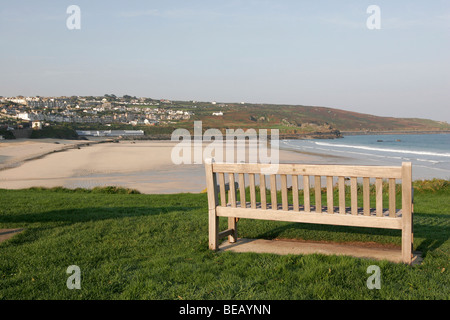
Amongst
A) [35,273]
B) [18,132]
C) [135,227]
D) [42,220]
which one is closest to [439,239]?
[135,227]

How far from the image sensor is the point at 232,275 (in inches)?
156

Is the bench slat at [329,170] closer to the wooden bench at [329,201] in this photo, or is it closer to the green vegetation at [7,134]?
the wooden bench at [329,201]

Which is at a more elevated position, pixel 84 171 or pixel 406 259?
pixel 406 259

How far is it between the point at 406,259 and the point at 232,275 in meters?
1.89

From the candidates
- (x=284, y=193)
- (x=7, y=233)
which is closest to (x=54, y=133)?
(x=7, y=233)

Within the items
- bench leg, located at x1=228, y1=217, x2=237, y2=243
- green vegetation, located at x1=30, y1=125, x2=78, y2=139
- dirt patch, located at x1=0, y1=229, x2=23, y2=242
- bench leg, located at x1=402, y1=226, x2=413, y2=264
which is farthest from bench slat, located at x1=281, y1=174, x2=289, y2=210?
green vegetation, located at x1=30, y1=125, x2=78, y2=139

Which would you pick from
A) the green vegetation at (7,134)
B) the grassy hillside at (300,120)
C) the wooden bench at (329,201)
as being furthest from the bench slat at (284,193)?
the grassy hillside at (300,120)

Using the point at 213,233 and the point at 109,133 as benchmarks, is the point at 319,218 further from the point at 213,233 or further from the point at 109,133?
the point at 109,133

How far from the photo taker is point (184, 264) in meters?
4.32

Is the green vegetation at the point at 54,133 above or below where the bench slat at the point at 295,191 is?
below

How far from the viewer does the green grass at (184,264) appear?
3564 mm

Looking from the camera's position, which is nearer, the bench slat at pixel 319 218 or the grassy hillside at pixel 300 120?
the bench slat at pixel 319 218

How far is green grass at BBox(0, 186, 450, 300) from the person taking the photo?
356 cm
